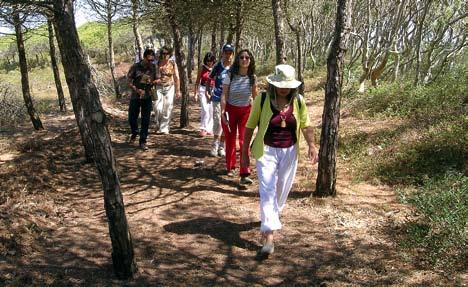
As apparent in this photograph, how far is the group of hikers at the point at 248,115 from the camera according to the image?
4391 mm

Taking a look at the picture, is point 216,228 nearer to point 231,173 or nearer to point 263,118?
point 263,118

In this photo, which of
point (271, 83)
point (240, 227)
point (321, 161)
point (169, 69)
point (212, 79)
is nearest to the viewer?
point (271, 83)

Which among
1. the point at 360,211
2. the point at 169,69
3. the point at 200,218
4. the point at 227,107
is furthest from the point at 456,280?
the point at 169,69

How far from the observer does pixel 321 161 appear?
5.65 m

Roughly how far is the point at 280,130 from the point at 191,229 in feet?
5.58

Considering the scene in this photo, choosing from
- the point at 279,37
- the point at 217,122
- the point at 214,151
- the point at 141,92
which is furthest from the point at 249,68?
the point at 141,92

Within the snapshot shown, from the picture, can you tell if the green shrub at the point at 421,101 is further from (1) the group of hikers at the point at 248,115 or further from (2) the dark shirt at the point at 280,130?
(2) the dark shirt at the point at 280,130

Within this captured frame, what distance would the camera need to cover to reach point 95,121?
147 inches

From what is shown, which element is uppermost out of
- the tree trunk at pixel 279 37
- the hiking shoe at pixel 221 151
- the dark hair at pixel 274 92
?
the tree trunk at pixel 279 37

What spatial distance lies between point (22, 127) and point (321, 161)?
8732mm

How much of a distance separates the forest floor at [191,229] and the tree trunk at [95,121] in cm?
48

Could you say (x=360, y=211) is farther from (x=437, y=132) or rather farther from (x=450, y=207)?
(x=437, y=132)

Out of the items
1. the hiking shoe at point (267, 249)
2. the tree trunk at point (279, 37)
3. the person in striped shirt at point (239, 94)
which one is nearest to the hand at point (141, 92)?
the person in striped shirt at point (239, 94)

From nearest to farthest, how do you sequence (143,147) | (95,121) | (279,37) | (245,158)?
(95,121)
(245,158)
(279,37)
(143,147)
